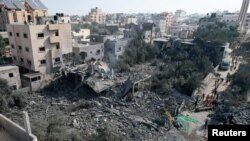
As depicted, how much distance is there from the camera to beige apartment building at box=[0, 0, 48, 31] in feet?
99.9

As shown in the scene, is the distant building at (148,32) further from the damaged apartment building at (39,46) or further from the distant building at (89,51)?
the damaged apartment building at (39,46)

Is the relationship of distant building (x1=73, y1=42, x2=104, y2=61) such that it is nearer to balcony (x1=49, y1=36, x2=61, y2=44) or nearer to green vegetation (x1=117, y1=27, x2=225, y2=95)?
green vegetation (x1=117, y1=27, x2=225, y2=95)

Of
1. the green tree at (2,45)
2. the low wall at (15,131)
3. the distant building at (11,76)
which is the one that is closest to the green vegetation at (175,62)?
the distant building at (11,76)

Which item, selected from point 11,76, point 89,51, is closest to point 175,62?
point 89,51

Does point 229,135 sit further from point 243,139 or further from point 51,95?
point 51,95

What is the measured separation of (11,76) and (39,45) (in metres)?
4.52

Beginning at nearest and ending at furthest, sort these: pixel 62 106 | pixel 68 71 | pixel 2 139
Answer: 1. pixel 2 139
2. pixel 62 106
3. pixel 68 71

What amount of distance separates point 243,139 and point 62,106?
1429 centimetres

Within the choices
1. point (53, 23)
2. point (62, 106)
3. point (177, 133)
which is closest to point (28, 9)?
point (53, 23)

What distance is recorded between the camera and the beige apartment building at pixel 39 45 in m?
21.4

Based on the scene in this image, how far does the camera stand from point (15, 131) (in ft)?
16.1

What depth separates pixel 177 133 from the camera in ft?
48.8

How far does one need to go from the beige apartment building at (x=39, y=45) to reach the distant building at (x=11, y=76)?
2.45 meters

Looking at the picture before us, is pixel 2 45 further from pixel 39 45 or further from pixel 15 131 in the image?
pixel 15 131
